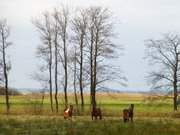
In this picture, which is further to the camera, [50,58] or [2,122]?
[50,58]

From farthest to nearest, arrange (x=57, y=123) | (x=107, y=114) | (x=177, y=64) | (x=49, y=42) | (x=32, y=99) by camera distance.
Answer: (x=32, y=99) < (x=49, y=42) < (x=177, y=64) < (x=107, y=114) < (x=57, y=123)

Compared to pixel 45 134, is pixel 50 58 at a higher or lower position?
higher

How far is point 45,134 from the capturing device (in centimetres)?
3662

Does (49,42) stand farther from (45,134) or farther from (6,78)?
(45,134)

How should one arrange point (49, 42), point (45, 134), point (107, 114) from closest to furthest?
point (45, 134) < point (107, 114) < point (49, 42)

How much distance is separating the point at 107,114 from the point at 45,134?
82.3 ft

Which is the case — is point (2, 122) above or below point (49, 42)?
below

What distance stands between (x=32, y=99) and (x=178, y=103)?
21.3m

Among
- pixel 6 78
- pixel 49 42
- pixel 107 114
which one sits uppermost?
pixel 49 42

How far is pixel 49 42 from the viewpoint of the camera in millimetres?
70000

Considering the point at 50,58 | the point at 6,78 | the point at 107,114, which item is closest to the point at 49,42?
the point at 50,58

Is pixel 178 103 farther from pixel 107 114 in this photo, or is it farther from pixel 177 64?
pixel 107 114

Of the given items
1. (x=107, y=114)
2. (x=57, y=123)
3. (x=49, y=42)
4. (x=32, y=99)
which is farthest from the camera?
(x=32, y=99)

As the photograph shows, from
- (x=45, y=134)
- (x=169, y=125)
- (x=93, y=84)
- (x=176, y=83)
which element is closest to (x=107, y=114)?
(x=93, y=84)
